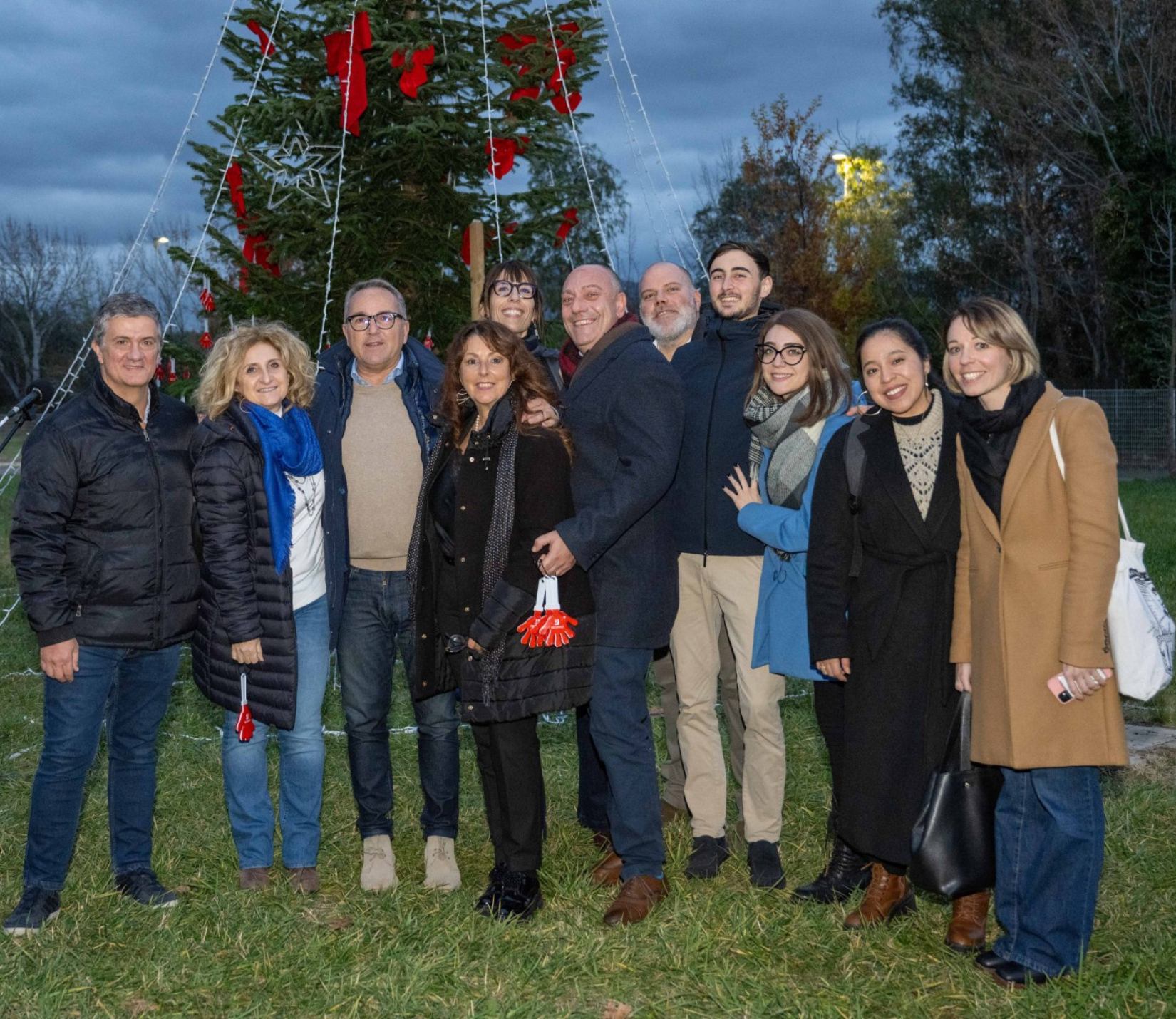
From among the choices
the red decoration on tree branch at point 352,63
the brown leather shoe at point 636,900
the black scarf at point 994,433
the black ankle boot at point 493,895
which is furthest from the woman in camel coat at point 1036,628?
the red decoration on tree branch at point 352,63

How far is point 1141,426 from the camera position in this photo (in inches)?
1045

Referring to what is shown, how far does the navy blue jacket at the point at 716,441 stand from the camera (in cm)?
455

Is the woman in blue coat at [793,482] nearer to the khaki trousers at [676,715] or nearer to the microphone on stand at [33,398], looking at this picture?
the khaki trousers at [676,715]

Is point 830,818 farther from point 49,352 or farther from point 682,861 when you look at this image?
point 49,352

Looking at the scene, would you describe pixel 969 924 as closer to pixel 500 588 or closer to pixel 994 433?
pixel 994 433

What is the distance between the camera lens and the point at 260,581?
4.18m

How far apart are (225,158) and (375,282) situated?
336 centimetres

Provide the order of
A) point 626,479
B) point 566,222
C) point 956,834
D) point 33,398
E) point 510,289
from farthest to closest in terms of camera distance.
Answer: point 566,222, point 510,289, point 33,398, point 626,479, point 956,834

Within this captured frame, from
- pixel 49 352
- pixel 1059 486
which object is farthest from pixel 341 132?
pixel 49 352

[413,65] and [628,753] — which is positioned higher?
[413,65]

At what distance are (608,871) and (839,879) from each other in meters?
0.87

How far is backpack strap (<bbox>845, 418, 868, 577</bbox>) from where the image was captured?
13.2ft

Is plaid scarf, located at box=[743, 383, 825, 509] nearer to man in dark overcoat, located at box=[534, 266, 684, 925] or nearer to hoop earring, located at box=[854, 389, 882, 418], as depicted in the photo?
hoop earring, located at box=[854, 389, 882, 418]

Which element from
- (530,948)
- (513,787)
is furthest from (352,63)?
(530,948)
